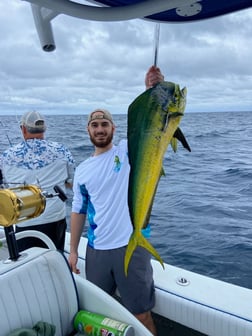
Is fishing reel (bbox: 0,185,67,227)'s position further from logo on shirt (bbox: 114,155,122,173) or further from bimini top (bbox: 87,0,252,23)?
bimini top (bbox: 87,0,252,23)

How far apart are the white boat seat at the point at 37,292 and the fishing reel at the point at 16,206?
0.39 feet

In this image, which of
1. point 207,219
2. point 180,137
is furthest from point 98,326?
point 207,219

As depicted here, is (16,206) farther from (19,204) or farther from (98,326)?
(98,326)

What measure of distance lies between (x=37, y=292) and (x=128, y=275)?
0.56 m

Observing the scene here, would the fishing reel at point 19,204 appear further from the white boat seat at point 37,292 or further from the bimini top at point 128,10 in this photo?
the bimini top at point 128,10

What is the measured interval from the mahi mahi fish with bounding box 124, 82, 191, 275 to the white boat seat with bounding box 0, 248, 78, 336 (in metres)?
1.03

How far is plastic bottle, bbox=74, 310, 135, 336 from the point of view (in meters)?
1.73

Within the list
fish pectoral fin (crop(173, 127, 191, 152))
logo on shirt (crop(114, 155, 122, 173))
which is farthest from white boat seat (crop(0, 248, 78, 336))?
fish pectoral fin (crop(173, 127, 191, 152))

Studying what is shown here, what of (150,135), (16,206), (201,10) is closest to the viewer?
(150,135)

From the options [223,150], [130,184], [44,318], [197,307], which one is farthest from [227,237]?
[223,150]

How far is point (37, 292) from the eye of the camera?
72.3 inches

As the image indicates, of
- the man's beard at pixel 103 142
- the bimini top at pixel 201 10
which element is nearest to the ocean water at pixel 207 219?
the man's beard at pixel 103 142

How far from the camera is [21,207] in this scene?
5.81ft

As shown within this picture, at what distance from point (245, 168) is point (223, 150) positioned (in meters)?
3.60
